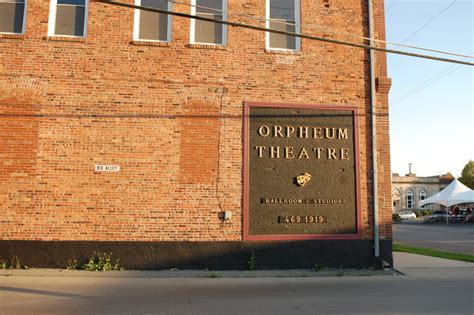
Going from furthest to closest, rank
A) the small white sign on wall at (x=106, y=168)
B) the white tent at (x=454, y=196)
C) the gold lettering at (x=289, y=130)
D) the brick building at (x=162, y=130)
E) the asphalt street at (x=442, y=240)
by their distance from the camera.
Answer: the white tent at (x=454, y=196) → the asphalt street at (x=442, y=240) → the gold lettering at (x=289, y=130) → the small white sign on wall at (x=106, y=168) → the brick building at (x=162, y=130)

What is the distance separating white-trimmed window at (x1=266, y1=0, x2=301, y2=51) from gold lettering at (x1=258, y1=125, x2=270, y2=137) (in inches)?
95.7

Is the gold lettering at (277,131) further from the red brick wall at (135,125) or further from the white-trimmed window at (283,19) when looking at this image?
the white-trimmed window at (283,19)

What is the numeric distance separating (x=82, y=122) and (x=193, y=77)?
3.23 m

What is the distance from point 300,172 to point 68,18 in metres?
7.83

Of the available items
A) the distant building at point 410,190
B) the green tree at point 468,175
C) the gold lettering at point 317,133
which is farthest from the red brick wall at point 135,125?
the distant building at point 410,190

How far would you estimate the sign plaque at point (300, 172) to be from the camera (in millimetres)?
11555

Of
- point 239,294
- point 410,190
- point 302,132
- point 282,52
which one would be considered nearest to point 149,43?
point 282,52

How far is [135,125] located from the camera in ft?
37.6

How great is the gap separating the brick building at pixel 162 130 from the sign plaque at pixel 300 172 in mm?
65

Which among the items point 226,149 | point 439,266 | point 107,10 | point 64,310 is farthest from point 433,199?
point 64,310

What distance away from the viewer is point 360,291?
348 inches

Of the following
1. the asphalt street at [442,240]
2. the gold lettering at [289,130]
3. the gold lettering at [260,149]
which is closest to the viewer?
the gold lettering at [260,149]

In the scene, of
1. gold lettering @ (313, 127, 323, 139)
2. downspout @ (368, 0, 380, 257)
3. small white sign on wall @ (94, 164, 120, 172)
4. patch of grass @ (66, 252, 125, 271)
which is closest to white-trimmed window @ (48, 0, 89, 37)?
small white sign on wall @ (94, 164, 120, 172)

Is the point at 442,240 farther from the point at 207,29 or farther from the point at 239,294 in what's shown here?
the point at 239,294
